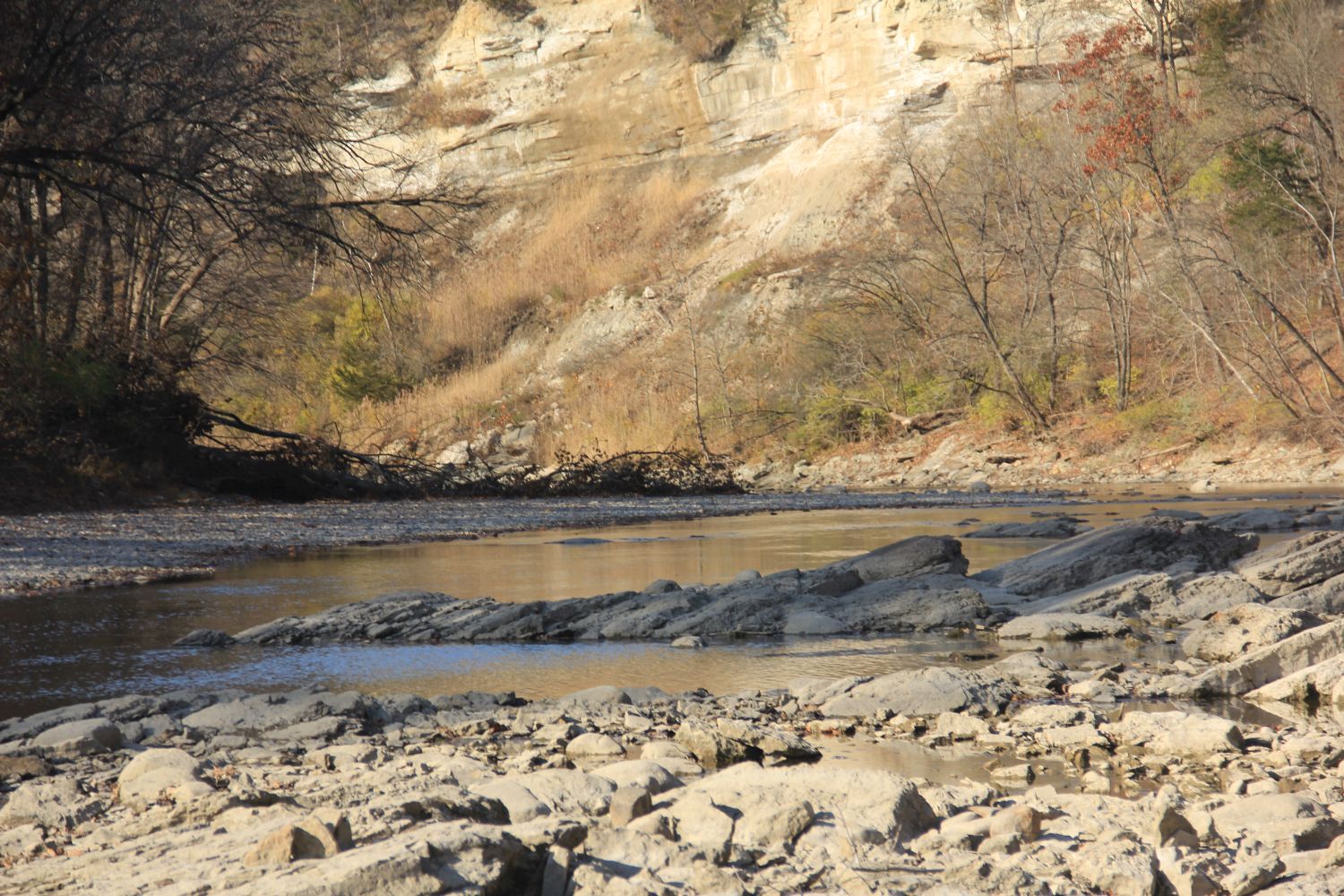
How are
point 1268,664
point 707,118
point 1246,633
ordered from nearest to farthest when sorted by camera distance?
point 1268,664
point 1246,633
point 707,118

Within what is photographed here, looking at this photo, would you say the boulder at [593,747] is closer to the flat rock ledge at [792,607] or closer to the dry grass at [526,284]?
the flat rock ledge at [792,607]

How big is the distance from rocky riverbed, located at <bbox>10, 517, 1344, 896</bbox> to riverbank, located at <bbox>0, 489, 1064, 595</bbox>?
3353 millimetres

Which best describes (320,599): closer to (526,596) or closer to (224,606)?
(224,606)

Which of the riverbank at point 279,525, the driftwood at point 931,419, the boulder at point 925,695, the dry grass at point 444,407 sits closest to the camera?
the boulder at point 925,695

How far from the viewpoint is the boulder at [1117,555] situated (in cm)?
796

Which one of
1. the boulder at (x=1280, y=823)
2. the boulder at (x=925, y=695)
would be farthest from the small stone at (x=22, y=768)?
the boulder at (x=1280, y=823)

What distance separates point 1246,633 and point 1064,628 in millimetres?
983

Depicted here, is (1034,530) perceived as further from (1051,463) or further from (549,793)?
(1051,463)

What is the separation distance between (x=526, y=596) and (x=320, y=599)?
1.40 meters

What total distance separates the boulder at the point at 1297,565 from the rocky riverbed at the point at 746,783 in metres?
0.83

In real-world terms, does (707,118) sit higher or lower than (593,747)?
higher

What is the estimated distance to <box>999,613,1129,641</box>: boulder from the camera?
6477mm

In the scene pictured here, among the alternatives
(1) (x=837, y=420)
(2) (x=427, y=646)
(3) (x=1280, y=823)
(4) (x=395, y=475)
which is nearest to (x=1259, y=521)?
(2) (x=427, y=646)

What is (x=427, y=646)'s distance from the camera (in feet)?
21.9
